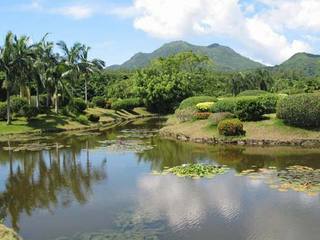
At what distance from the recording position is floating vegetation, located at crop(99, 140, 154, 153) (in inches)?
1278

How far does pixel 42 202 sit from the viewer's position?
17875mm

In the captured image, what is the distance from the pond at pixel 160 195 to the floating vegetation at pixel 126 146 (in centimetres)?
130

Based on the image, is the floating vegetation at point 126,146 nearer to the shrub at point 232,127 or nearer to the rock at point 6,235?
the shrub at point 232,127

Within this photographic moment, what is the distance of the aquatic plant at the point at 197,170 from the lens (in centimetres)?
2208

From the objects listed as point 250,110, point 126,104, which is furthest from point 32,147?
point 126,104

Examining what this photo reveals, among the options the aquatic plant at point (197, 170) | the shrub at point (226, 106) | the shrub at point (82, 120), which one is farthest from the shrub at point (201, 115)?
the shrub at point (82, 120)

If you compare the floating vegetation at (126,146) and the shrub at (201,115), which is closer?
the floating vegetation at (126,146)

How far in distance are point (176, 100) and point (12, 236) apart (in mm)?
66018

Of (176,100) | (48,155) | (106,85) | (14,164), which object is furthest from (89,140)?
(106,85)

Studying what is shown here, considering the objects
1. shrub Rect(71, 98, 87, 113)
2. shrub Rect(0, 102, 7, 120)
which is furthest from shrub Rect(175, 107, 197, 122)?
shrub Rect(0, 102, 7, 120)

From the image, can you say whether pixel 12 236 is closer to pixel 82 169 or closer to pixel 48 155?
pixel 82 169

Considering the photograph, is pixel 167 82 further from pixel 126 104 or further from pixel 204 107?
pixel 204 107

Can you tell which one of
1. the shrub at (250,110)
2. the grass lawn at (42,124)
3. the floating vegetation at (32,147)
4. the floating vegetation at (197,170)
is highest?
the shrub at (250,110)

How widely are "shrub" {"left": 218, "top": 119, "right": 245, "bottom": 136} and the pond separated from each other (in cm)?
227
